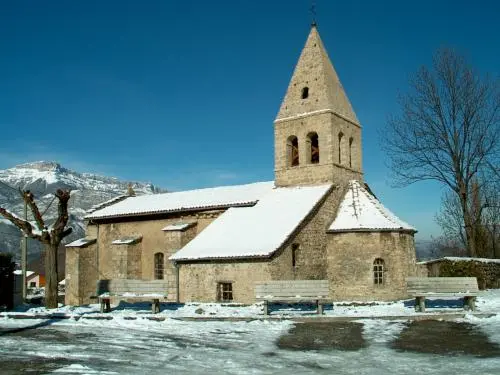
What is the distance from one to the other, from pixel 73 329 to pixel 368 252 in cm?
1470

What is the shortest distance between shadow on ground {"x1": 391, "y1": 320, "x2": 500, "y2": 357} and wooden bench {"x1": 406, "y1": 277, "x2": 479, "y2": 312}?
1.90 meters

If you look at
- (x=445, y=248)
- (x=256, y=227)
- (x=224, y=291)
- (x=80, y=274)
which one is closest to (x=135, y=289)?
(x=224, y=291)

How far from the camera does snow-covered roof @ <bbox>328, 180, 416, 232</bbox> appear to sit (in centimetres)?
2534

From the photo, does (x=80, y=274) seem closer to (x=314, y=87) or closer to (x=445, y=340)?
(x=314, y=87)

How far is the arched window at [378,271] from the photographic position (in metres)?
25.0

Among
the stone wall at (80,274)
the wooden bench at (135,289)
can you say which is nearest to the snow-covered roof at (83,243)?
the stone wall at (80,274)

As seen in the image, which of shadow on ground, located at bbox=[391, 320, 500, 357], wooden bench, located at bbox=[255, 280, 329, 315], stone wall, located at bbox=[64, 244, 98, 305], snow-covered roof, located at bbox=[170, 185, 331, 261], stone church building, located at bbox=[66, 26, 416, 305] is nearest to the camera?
shadow on ground, located at bbox=[391, 320, 500, 357]

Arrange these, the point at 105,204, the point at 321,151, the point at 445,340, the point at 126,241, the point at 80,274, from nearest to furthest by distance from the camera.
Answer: the point at 445,340 → the point at 321,151 → the point at 126,241 → the point at 80,274 → the point at 105,204

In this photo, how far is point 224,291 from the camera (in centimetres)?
2430

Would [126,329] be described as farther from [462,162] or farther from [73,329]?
[462,162]

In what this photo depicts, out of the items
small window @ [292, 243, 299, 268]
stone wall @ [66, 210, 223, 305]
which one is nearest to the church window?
stone wall @ [66, 210, 223, 305]

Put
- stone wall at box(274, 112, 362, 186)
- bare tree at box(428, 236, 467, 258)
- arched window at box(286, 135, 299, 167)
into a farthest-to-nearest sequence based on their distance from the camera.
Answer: bare tree at box(428, 236, 467, 258), arched window at box(286, 135, 299, 167), stone wall at box(274, 112, 362, 186)

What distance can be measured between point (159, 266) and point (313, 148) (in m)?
11.2

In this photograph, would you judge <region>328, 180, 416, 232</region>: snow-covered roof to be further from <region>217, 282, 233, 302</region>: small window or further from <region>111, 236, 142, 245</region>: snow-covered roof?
<region>111, 236, 142, 245</region>: snow-covered roof
